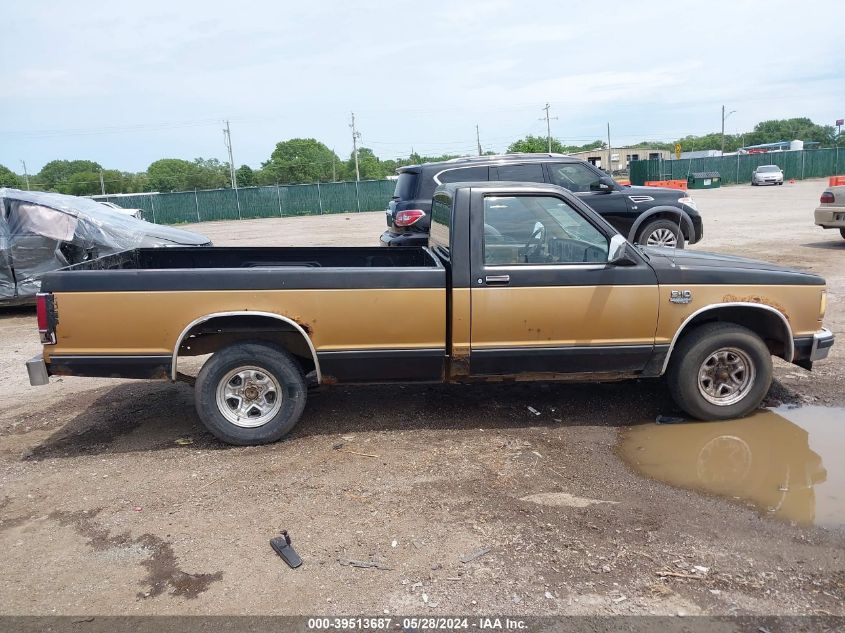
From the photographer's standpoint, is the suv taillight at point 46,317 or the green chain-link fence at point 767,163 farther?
the green chain-link fence at point 767,163

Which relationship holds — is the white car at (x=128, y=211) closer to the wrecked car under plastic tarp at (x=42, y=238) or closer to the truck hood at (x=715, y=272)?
the wrecked car under plastic tarp at (x=42, y=238)

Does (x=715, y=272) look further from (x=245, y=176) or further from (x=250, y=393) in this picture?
(x=245, y=176)

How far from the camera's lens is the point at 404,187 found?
10656 mm

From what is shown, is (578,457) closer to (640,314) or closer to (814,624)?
(640,314)

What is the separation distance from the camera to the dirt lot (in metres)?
3.16

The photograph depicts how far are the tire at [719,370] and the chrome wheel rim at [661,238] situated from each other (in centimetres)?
658

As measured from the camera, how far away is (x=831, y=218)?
519 inches

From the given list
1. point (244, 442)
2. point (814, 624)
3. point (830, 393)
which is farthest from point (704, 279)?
point (244, 442)

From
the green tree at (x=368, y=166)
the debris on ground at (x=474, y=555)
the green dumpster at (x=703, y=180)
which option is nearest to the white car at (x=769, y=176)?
the green dumpster at (x=703, y=180)

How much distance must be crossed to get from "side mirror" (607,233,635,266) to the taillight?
561 centimetres

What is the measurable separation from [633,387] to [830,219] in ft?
32.4

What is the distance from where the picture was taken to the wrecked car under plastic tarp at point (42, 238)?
964 cm

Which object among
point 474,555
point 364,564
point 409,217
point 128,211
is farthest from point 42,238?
point 128,211

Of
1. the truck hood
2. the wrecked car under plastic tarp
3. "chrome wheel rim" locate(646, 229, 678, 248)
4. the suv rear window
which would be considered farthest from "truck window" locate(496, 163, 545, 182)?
the wrecked car under plastic tarp
